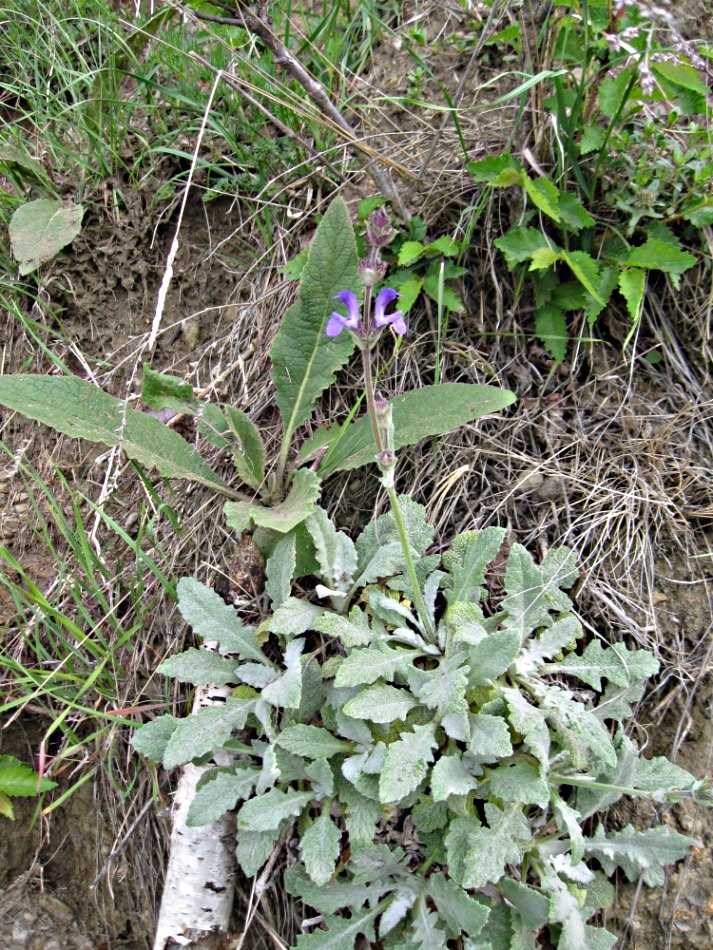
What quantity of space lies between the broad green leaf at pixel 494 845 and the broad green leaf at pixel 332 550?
29.7 inches

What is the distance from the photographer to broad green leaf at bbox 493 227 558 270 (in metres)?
2.26

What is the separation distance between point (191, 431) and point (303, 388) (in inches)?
21.3

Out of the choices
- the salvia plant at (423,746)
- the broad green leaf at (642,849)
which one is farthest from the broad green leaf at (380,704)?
the broad green leaf at (642,849)

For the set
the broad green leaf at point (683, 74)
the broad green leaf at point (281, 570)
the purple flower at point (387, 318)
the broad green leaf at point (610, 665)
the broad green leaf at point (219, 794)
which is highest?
the broad green leaf at point (683, 74)

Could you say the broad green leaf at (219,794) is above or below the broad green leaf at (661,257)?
below

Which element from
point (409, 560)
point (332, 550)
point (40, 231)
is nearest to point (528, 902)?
point (409, 560)

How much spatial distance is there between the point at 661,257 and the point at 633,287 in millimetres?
142

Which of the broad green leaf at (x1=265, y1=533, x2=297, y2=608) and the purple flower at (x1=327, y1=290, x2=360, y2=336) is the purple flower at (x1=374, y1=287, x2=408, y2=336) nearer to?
the purple flower at (x1=327, y1=290, x2=360, y2=336)

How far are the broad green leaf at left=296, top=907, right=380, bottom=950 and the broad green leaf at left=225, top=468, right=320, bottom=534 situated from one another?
1.07m

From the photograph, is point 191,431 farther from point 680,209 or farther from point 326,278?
point 680,209

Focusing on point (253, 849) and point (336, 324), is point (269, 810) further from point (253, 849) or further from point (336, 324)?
point (336, 324)

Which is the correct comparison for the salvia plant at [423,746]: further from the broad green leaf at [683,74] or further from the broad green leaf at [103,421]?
the broad green leaf at [683,74]

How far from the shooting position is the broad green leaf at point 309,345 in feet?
7.62

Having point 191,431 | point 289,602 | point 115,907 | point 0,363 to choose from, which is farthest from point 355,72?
point 115,907
